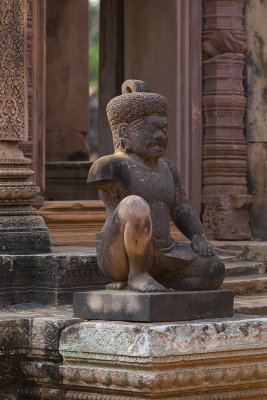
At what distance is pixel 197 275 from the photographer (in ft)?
18.8

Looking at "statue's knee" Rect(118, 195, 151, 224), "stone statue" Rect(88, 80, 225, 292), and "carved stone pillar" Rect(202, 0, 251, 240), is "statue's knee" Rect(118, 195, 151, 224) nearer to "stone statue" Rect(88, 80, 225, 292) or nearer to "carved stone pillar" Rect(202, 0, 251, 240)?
"stone statue" Rect(88, 80, 225, 292)

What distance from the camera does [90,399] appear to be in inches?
214

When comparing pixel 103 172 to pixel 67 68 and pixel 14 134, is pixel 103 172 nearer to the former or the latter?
pixel 14 134

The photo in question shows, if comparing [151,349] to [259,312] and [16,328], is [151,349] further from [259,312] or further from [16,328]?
[259,312]

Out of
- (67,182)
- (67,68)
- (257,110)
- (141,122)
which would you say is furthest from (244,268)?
(67,68)

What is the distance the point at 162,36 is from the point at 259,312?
3.41 metres

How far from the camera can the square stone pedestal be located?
5.17 meters

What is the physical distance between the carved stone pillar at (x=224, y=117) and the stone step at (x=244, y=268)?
1077 mm

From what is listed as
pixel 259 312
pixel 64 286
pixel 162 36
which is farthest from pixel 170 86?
pixel 64 286

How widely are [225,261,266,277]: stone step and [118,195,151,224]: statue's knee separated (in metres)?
2.74

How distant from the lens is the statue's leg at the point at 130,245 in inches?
216

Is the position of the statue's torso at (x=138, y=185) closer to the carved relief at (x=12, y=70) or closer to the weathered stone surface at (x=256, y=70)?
the carved relief at (x=12, y=70)

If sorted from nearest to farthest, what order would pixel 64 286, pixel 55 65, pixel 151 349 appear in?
pixel 151 349 < pixel 64 286 < pixel 55 65

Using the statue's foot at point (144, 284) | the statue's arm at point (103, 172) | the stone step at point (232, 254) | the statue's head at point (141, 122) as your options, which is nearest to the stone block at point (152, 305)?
the statue's foot at point (144, 284)
